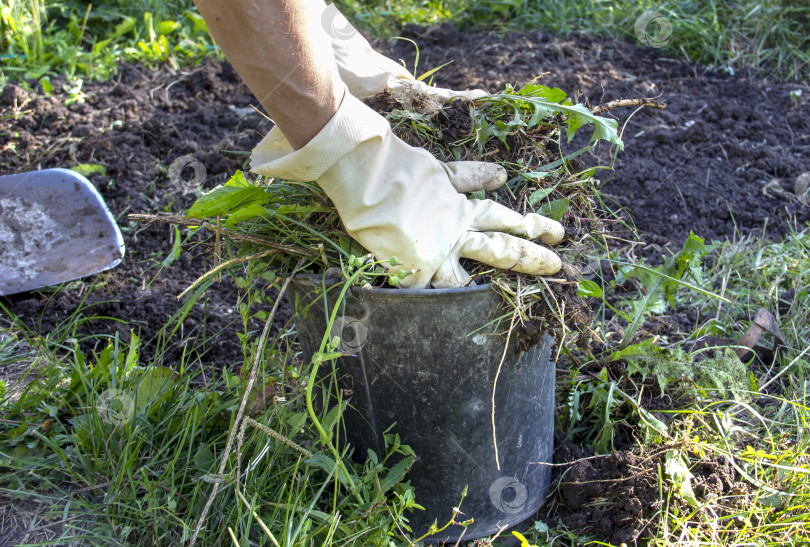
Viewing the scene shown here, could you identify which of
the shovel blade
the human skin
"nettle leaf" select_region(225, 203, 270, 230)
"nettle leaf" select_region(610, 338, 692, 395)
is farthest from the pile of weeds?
the shovel blade

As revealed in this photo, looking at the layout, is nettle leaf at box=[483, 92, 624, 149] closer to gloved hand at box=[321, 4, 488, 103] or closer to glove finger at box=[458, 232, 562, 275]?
gloved hand at box=[321, 4, 488, 103]

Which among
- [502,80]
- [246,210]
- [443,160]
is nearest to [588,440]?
[443,160]

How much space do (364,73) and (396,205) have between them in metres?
0.60

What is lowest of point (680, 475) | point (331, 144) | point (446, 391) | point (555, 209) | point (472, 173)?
point (680, 475)

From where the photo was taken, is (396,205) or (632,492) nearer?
(396,205)

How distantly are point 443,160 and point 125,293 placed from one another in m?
1.61

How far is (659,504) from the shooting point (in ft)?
5.47

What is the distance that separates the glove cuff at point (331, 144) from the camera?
56.4 inches

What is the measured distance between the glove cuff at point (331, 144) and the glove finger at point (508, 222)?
0.31m

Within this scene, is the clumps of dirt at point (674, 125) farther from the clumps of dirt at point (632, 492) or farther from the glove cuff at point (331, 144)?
the glove cuff at point (331, 144)

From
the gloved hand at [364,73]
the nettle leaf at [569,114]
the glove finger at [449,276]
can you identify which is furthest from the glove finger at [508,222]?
the gloved hand at [364,73]

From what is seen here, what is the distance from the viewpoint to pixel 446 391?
157 centimetres

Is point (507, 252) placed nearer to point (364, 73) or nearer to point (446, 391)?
point (446, 391)

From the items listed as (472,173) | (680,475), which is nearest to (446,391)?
(472,173)
